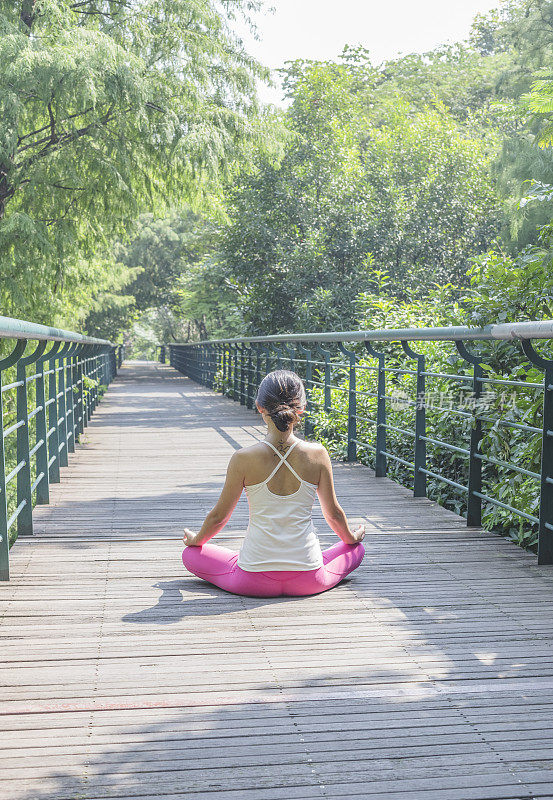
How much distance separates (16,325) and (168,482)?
10.8 ft

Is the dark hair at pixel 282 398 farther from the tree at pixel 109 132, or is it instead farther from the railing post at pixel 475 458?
the tree at pixel 109 132

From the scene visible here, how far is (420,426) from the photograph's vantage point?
614 cm

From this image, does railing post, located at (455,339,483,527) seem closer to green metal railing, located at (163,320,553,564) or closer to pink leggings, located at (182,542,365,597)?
green metal railing, located at (163,320,553,564)

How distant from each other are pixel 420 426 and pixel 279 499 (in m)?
2.56

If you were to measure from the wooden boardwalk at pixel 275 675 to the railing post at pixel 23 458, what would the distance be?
0.41 feet

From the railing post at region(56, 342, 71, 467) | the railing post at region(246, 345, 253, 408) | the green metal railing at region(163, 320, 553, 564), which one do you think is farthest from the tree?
the railing post at region(56, 342, 71, 467)

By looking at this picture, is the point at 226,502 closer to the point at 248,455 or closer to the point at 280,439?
the point at 248,455

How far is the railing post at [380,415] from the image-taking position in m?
7.00

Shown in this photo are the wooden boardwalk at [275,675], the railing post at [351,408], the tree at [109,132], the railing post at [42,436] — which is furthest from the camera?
the tree at [109,132]

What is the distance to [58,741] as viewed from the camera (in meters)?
2.44

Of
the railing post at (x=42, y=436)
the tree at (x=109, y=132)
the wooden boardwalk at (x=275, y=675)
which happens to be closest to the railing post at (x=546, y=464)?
the wooden boardwalk at (x=275, y=675)

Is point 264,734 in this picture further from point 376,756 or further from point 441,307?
point 441,307

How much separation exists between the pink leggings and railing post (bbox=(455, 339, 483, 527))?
139cm

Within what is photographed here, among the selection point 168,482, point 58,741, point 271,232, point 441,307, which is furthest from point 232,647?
point 271,232
